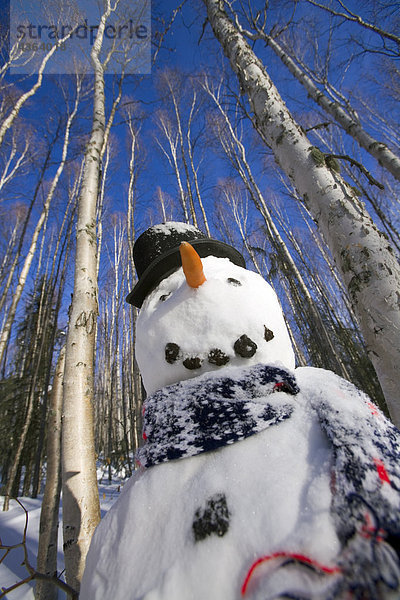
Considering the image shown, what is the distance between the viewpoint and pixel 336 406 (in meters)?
0.60

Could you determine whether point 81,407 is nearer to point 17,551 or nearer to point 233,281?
point 233,281

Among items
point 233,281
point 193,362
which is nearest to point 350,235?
point 233,281

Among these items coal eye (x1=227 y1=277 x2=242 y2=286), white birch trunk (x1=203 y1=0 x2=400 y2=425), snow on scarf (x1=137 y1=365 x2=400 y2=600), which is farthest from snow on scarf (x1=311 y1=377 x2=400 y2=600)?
white birch trunk (x1=203 y1=0 x2=400 y2=425)

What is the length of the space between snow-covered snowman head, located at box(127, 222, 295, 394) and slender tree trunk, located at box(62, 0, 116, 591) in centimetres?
90

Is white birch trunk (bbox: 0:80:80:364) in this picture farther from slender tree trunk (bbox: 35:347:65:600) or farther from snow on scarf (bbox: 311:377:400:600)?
snow on scarf (bbox: 311:377:400:600)

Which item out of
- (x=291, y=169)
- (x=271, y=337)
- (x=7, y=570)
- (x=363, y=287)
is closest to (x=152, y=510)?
(x=271, y=337)

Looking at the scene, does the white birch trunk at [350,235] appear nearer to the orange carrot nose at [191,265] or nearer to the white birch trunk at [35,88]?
the orange carrot nose at [191,265]

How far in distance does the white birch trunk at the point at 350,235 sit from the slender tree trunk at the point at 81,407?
1598mm

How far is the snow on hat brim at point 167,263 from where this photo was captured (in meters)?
1.19

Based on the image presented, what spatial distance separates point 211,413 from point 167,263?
2.34 feet

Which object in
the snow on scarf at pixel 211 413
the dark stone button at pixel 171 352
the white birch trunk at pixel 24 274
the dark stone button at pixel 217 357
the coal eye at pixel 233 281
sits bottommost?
the snow on scarf at pixel 211 413

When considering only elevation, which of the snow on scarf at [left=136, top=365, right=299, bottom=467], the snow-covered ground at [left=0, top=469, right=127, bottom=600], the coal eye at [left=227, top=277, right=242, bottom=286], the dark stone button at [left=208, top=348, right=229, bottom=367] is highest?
the coal eye at [left=227, top=277, right=242, bottom=286]

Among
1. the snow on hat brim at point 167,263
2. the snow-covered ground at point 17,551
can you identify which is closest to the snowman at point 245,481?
the snow on hat brim at point 167,263

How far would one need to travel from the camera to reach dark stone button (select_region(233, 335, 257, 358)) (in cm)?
84
